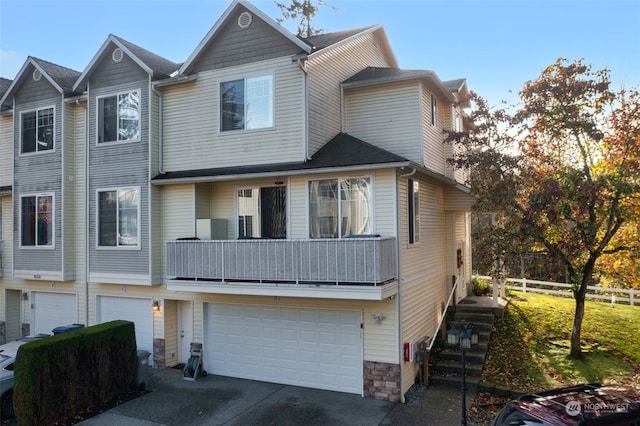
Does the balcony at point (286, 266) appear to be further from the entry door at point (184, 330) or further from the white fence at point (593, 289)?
the white fence at point (593, 289)

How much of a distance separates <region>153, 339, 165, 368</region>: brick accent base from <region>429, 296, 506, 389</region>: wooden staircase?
8045mm

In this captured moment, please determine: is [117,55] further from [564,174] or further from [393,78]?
[564,174]

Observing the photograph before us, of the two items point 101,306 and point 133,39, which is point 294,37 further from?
point 101,306

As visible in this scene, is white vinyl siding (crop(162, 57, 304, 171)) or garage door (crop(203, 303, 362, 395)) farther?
white vinyl siding (crop(162, 57, 304, 171))

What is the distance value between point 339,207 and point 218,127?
175 inches

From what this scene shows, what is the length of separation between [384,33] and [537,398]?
1416 cm

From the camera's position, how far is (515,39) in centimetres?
1270

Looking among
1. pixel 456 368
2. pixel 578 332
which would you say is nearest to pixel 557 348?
pixel 578 332

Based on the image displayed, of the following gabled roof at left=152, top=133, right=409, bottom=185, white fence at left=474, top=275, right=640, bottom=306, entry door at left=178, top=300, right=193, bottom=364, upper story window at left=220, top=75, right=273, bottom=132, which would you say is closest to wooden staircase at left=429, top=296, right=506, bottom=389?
white fence at left=474, top=275, right=640, bottom=306

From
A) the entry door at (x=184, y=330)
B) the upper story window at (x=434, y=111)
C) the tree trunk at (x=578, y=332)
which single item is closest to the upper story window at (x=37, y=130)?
the entry door at (x=184, y=330)

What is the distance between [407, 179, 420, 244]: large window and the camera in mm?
11906

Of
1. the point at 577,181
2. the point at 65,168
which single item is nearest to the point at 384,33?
the point at 577,181

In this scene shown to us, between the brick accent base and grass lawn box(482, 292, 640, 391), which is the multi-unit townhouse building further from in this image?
grass lawn box(482, 292, 640, 391)

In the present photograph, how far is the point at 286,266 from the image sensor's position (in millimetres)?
10750
